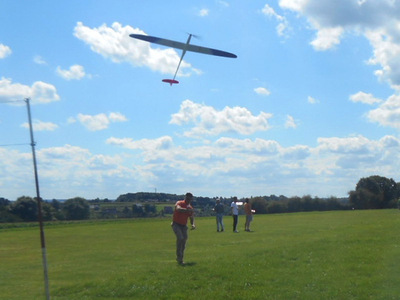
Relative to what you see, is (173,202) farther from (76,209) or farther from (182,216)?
(182,216)

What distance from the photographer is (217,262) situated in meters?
15.0

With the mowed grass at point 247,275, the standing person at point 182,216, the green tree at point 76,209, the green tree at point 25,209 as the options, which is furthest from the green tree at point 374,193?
the standing person at point 182,216

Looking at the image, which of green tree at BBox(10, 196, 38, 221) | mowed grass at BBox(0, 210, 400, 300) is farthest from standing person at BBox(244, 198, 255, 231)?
green tree at BBox(10, 196, 38, 221)

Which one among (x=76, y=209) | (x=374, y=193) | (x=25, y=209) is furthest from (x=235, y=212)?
(x=374, y=193)

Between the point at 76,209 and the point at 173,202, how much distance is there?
667 inches

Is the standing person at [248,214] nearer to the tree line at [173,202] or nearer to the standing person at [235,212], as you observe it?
the standing person at [235,212]

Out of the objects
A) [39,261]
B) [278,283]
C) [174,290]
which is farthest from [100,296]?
[39,261]

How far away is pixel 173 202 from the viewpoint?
300 feet

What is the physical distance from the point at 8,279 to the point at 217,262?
6.74 m

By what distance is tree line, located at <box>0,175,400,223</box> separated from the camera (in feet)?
257

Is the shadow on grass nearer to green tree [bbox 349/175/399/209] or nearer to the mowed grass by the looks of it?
the mowed grass

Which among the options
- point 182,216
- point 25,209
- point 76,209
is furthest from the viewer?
point 76,209

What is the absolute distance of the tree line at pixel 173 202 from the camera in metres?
78.4

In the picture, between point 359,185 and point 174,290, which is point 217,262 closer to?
point 174,290
